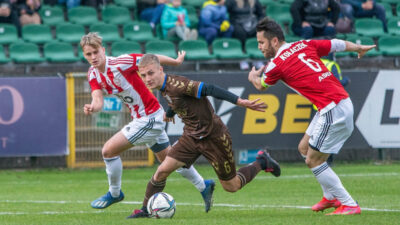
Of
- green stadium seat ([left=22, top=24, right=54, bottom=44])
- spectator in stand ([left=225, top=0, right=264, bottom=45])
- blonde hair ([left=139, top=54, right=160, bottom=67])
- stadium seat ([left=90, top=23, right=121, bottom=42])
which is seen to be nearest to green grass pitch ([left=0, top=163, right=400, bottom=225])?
blonde hair ([left=139, top=54, right=160, bottom=67])

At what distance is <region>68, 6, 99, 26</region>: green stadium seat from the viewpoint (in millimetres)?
18031

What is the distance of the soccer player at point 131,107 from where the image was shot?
29.2 feet

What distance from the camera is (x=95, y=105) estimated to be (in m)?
8.52

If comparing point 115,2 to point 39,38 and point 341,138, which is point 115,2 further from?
point 341,138

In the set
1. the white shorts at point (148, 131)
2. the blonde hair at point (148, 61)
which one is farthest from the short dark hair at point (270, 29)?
the white shorts at point (148, 131)

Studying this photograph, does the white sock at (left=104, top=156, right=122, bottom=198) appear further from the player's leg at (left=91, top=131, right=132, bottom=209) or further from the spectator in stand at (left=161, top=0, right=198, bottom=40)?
the spectator in stand at (left=161, top=0, right=198, bottom=40)

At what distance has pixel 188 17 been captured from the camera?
18.2 m

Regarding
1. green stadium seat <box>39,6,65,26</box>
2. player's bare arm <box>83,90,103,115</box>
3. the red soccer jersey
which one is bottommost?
green stadium seat <box>39,6,65,26</box>

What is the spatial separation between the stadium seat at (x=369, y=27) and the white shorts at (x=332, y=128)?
11.3 meters

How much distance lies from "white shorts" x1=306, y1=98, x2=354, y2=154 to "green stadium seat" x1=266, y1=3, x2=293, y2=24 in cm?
1120

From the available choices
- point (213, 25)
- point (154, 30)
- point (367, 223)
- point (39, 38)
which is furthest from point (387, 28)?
point (367, 223)

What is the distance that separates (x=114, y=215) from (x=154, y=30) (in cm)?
977

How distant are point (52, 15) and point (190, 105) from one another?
10.6 metres

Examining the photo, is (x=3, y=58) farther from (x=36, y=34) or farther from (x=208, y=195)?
(x=208, y=195)
